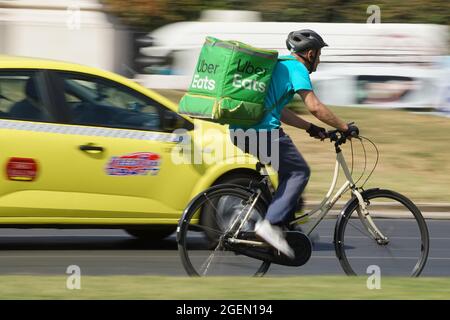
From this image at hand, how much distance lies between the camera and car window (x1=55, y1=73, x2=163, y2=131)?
9.93 m

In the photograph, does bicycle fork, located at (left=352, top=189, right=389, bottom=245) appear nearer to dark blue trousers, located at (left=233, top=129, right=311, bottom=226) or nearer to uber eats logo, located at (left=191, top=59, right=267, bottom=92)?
dark blue trousers, located at (left=233, top=129, right=311, bottom=226)

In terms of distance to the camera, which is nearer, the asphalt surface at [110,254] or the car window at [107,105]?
the asphalt surface at [110,254]

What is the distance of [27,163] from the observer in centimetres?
955

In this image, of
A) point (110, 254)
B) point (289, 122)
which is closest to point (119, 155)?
point (110, 254)

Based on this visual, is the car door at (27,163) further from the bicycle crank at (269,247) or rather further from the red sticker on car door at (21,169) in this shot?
the bicycle crank at (269,247)

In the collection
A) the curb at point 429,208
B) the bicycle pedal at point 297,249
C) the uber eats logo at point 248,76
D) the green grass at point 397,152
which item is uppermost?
the green grass at point 397,152

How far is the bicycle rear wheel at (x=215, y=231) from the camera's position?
313 inches

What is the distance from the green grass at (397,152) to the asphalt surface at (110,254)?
3465 millimetres

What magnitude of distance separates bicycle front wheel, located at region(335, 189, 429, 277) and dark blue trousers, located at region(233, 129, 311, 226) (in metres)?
0.43

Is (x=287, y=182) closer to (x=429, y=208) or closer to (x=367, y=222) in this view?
(x=367, y=222)

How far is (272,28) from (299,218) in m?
14.7

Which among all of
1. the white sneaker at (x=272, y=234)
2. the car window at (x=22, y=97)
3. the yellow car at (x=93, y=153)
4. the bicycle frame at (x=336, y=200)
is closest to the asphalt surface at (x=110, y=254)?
the bicycle frame at (x=336, y=200)
